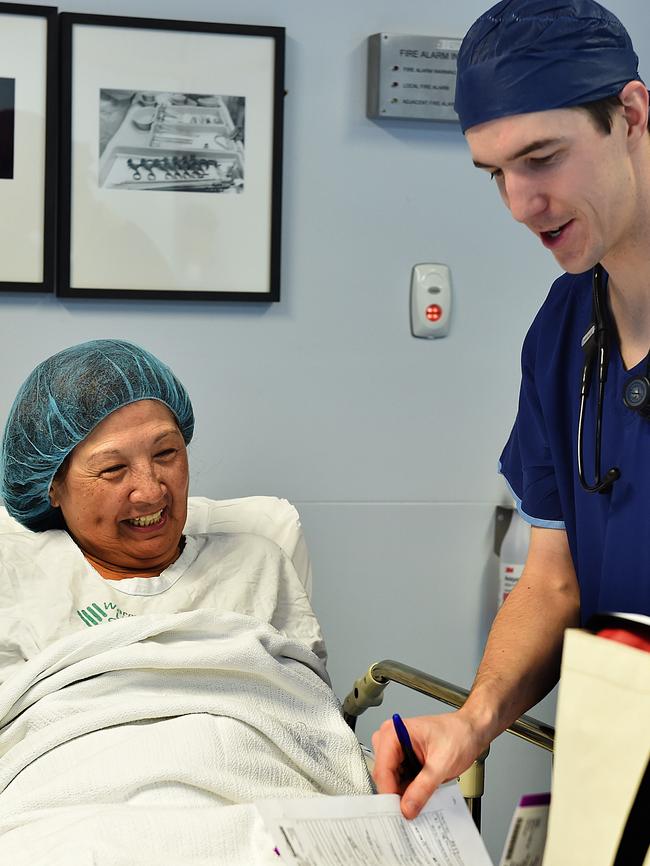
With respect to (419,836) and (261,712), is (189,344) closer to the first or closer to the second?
(261,712)

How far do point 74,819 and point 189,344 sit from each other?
1277mm

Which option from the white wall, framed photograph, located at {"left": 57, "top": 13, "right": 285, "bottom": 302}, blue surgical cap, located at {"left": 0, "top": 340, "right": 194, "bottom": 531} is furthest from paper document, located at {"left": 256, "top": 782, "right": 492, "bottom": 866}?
framed photograph, located at {"left": 57, "top": 13, "right": 285, "bottom": 302}

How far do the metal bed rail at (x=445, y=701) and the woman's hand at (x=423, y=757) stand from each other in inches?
5.9

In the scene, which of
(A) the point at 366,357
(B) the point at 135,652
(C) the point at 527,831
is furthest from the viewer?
(A) the point at 366,357

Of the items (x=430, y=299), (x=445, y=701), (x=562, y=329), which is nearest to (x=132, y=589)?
(x=445, y=701)

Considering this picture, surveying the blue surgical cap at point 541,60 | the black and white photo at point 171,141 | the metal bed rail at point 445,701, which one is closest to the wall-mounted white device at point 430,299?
the black and white photo at point 171,141

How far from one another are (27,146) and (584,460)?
1420 mm

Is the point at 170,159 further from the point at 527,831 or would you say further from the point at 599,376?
the point at 527,831

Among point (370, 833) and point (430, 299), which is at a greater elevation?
point (430, 299)

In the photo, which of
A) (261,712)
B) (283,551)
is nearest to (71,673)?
(261,712)

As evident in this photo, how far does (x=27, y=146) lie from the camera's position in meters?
2.29

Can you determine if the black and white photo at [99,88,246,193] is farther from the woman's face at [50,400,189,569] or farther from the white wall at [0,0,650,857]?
the woman's face at [50,400,189,569]

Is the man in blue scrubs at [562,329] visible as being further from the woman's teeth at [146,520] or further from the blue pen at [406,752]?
the woman's teeth at [146,520]

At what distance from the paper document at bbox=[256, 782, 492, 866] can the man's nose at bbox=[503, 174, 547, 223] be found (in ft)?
2.26
